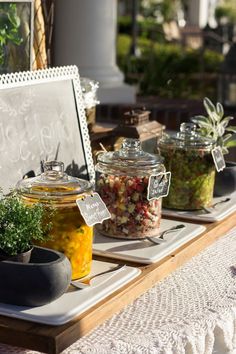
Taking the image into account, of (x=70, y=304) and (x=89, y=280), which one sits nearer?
(x=70, y=304)

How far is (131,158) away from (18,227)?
15.5 inches

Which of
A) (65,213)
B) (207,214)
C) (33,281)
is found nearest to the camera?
(33,281)

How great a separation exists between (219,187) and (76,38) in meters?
1.99

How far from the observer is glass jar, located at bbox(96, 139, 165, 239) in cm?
150

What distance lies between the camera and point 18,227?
118 centimetres

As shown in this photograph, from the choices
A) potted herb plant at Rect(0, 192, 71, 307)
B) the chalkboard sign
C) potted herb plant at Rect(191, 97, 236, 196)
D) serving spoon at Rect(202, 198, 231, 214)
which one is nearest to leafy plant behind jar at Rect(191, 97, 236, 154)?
potted herb plant at Rect(191, 97, 236, 196)

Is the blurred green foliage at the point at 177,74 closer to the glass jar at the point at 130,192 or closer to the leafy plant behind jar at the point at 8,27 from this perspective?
the leafy plant behind jar at the point at 8,27

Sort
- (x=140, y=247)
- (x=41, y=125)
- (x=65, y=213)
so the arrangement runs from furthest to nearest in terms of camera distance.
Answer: (x=41, y=125) < (x=140, y=247) < (x=65, y=213)

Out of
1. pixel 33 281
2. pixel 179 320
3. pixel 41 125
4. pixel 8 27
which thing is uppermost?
pixel 8 27

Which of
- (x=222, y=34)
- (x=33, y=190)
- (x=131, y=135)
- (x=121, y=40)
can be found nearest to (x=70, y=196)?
(x=33, y=190)

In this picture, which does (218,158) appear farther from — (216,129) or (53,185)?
(53,185)

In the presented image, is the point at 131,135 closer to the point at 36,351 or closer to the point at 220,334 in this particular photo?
the point at 220,334

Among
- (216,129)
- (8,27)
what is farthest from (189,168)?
(8,27)

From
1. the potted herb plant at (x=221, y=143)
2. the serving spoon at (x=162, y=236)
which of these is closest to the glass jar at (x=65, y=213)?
the serving spoon at (x=162, y=236)
